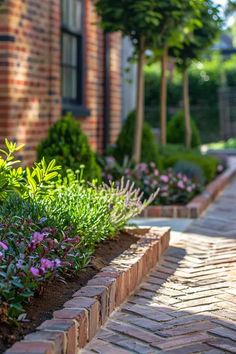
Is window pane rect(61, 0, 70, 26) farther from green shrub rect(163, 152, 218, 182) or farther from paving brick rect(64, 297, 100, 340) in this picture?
paving brick rect(64, 297, 100, 340)

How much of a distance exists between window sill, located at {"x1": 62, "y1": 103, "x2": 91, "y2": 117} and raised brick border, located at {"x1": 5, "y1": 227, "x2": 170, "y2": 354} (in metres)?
5.14

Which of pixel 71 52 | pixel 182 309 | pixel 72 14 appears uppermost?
pixel 72 14

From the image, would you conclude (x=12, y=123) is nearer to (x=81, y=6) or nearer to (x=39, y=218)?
(x=81, y=6)

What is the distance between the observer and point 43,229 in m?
5.18

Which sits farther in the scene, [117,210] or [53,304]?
[117,210]

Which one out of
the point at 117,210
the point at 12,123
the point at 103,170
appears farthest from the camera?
the point at 103,170

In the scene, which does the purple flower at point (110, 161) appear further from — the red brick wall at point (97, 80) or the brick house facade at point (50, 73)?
the red brick wall at point (97, 80)

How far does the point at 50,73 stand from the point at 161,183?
6.84 ft

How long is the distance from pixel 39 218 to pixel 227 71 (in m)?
27.6

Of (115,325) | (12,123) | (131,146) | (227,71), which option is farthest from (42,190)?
(227,71)

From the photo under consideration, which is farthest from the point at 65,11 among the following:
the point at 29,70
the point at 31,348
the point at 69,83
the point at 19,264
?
A: the point at 31,348

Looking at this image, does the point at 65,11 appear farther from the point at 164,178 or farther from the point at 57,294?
the point at 57,294

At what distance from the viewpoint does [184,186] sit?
1011cm

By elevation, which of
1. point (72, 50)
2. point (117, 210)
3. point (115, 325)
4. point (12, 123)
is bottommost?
point (115, 325)
